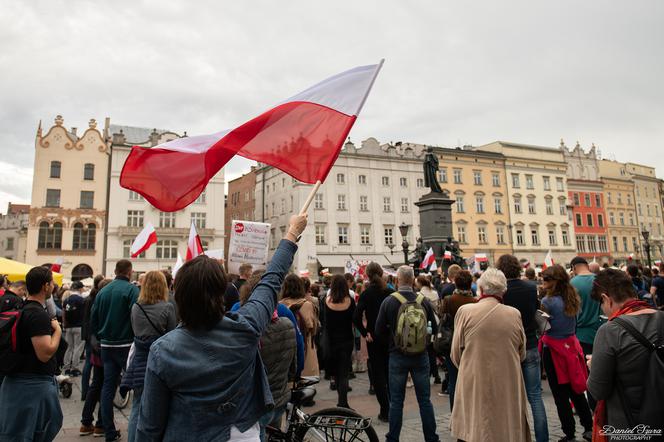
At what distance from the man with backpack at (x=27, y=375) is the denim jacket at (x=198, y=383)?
2.21m

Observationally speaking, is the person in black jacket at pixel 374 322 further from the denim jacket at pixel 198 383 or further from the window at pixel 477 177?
the window at pixel 477 177

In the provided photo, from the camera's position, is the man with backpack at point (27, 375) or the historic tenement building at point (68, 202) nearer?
the man with backpack at point (27, 375)

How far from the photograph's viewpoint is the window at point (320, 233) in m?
45.8

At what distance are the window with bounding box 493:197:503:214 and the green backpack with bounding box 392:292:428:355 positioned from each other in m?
53.9

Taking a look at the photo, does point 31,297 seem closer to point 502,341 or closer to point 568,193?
point 502,341

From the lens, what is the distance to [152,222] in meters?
44.9

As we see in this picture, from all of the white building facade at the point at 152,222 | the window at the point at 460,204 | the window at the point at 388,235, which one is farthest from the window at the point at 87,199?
the window at the point at 460,204

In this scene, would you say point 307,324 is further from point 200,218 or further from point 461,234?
point 461,234

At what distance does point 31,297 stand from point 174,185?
5.32 ft

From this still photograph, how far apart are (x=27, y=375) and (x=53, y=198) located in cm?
4449

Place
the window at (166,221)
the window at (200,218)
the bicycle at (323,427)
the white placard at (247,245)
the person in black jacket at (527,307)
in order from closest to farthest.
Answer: the bicycle at (323,427) → the person in black jacket at (527,307) → the white placard at (247,245) → the window at (166,221) → the window at (200,218)

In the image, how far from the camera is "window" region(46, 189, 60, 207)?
4159 centimetres

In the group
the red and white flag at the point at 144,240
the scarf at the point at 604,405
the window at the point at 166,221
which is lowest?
the scarf at the point at 604,405

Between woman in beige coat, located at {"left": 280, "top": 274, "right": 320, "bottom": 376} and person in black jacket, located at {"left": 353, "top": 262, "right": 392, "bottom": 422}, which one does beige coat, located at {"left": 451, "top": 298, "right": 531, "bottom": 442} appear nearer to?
woman in beige coat, located at {"left": 280, "top": 274, "right": 320, "bottom": 376}
